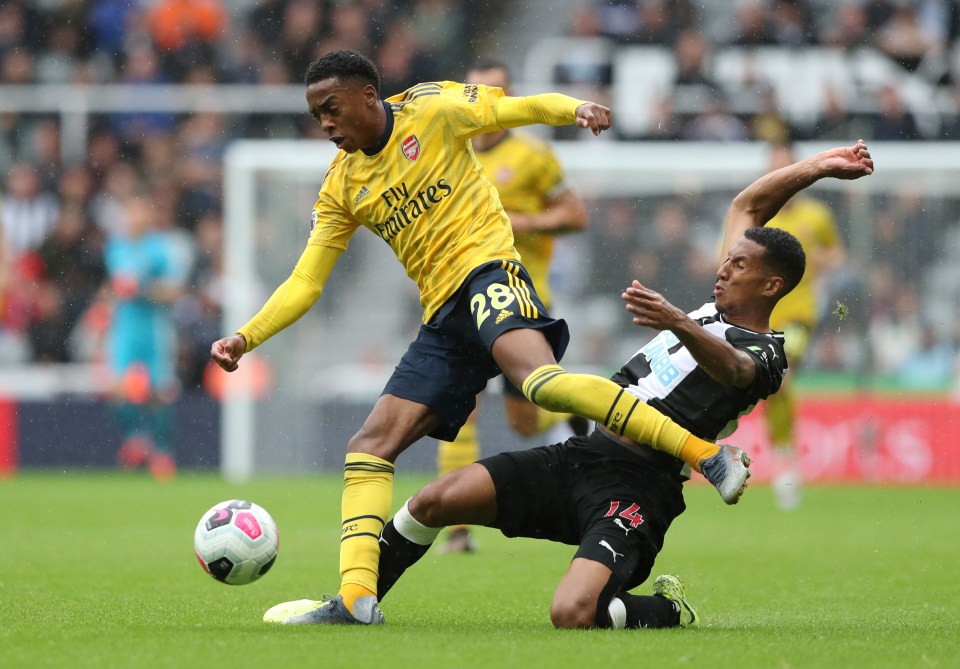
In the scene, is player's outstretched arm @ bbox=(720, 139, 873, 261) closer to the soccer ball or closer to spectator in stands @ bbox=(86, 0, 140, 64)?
the soccer ball

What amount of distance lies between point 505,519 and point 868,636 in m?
1.37

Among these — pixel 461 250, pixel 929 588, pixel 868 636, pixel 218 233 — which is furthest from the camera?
pixel 218 233

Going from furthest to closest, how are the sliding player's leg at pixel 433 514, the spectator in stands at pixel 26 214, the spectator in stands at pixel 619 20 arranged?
1. the spectator in stands at pixel 619 20
2. the spectator in stands at pixel 26 214
3. the sliding player's leg at pixel 433 514

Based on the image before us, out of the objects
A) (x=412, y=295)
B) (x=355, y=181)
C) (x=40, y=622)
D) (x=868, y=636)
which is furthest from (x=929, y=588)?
(x=412, y=295)

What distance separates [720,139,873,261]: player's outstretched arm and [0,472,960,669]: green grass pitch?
1604 millimetres

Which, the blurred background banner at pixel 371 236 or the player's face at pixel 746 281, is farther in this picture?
the blurred background banner at pixel 371 236

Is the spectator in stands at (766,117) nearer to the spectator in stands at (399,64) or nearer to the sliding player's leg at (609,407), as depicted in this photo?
the spectator in stands at (399,64)

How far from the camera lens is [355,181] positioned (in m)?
6.01

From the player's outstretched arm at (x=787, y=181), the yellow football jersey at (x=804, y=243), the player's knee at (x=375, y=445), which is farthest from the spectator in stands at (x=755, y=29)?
the player's knee at (x=375, y=445)

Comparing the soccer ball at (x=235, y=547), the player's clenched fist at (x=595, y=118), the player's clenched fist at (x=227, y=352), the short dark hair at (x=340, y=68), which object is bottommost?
the soccer ball at (x=235, y=547)

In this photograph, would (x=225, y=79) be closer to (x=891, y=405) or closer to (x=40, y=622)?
(x=891, y=405)

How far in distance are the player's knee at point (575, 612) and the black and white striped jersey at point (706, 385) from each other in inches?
31.0

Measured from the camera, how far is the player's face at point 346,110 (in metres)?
5.78

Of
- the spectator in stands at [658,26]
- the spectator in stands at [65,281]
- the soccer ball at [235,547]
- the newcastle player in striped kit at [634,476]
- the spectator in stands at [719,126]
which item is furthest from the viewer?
the spectator in stands at [658,26]
